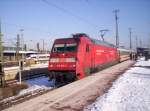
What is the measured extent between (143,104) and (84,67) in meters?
8.37

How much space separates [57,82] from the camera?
669 inches

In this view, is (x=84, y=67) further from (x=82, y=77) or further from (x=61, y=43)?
(x=61, y=43)

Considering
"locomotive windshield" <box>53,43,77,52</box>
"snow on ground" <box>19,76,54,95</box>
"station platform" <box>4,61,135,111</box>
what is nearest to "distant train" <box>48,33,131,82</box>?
"locomotive windshield" <box>53,43,77,52</box>

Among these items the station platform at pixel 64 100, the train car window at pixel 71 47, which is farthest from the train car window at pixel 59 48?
the station platform at pixel 64 100

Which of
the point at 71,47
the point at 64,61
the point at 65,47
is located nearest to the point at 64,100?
the point at 64,61

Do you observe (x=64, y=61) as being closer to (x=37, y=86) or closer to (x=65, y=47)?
(x=65, y=47)

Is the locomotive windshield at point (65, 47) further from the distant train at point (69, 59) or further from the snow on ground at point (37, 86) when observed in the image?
the snow on ground at point (37, 86)

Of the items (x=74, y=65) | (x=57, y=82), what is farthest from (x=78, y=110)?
(x=57, y=82)

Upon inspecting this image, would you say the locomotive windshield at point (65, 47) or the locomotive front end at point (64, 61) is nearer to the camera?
the locomotive front end at point (64, 61)

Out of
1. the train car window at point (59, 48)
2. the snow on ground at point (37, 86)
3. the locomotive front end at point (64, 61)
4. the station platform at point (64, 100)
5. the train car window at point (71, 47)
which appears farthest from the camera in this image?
the train car window at point (59, 48)

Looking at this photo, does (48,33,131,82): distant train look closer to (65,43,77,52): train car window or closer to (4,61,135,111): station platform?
(65,43,77,52): train car window

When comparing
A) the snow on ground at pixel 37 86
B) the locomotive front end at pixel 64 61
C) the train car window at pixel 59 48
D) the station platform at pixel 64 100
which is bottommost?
the snow on ground at pixel 37 86

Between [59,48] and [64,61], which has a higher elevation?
[59,48]

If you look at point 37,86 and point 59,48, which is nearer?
point 37,86
